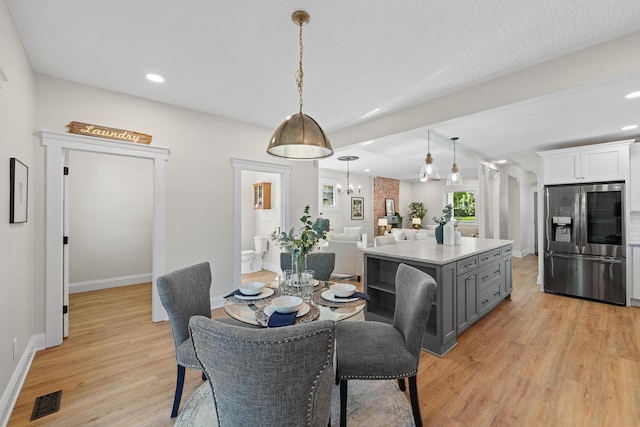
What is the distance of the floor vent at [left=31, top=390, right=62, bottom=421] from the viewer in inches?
73.7

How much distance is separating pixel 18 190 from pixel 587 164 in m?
6.77

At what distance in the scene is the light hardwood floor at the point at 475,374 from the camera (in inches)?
73.7

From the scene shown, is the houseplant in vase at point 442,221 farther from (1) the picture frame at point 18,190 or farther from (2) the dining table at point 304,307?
(1) the picture frame at point 18,190

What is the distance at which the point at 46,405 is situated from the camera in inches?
76.8

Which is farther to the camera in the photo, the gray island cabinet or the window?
the window

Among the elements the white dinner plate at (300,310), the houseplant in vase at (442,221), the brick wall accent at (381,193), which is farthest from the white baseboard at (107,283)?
the brick wall accent at (381,193)

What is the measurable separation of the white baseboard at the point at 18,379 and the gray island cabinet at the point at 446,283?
2.94m

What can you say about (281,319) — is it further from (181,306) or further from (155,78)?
(155,78)

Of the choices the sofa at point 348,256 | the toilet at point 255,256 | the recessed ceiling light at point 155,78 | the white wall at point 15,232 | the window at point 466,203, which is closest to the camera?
the white wall at point 15,232

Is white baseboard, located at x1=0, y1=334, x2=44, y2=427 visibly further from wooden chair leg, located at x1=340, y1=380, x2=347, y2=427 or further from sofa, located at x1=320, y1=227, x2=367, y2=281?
sofa, located at x1=320, y1=227, x2=367, y2=281

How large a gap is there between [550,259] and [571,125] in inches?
82.6

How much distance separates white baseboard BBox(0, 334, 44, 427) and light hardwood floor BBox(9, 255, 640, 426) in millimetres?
50

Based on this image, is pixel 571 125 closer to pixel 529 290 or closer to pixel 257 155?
pixel 529 290

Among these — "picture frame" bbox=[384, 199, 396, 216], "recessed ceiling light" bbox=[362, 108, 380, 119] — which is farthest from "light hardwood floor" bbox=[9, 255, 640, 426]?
"picture frame" bbox=[384, 199, 396, 216]
